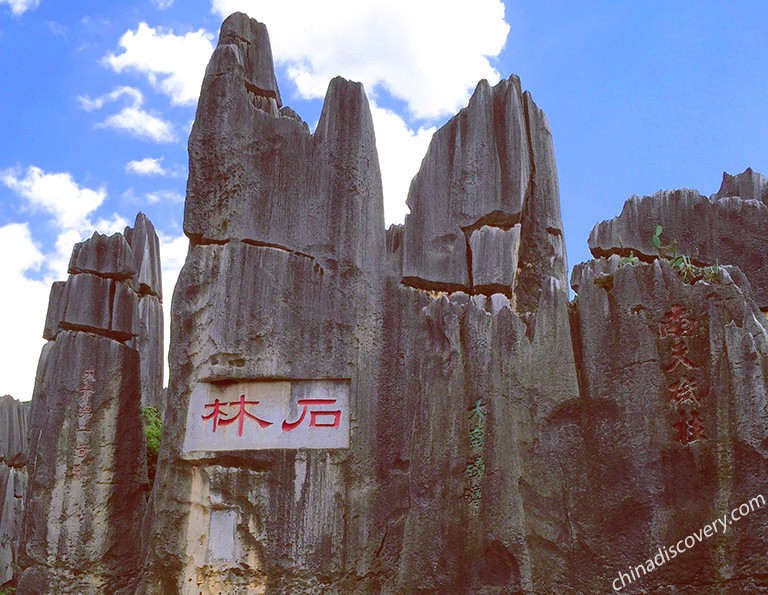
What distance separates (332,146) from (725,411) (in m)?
5.41

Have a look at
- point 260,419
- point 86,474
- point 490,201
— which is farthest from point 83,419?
point 490,201

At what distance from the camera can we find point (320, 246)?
905 centimetres

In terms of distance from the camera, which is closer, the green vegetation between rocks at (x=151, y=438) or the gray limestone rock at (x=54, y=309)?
the green vegetation between rocks at (x=151, y=438)

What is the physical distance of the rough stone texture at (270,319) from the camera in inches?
326

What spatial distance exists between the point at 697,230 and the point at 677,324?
6842 mm

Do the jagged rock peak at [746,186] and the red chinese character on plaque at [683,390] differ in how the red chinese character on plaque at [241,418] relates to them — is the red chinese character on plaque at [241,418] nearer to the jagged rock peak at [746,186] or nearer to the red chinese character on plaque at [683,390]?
the red chinese character on plaque at [683,390]

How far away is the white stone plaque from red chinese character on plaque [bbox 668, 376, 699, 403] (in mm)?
3727

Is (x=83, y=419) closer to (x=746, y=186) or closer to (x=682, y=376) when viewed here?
(x=682, y=376)

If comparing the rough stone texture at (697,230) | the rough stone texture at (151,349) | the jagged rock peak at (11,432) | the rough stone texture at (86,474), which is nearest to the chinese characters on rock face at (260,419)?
the rough stone texture at (86,474)

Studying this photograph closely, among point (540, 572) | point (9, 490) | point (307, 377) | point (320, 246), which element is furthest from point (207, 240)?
point (9, 490)

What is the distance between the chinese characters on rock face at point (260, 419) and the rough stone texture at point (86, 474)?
249 cm

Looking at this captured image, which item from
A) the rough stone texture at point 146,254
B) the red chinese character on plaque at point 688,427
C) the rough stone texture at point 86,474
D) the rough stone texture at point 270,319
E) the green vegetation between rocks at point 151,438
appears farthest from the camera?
the rough stone texture at point 146,254

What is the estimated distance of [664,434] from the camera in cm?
555

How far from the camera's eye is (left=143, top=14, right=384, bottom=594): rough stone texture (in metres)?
8.28
